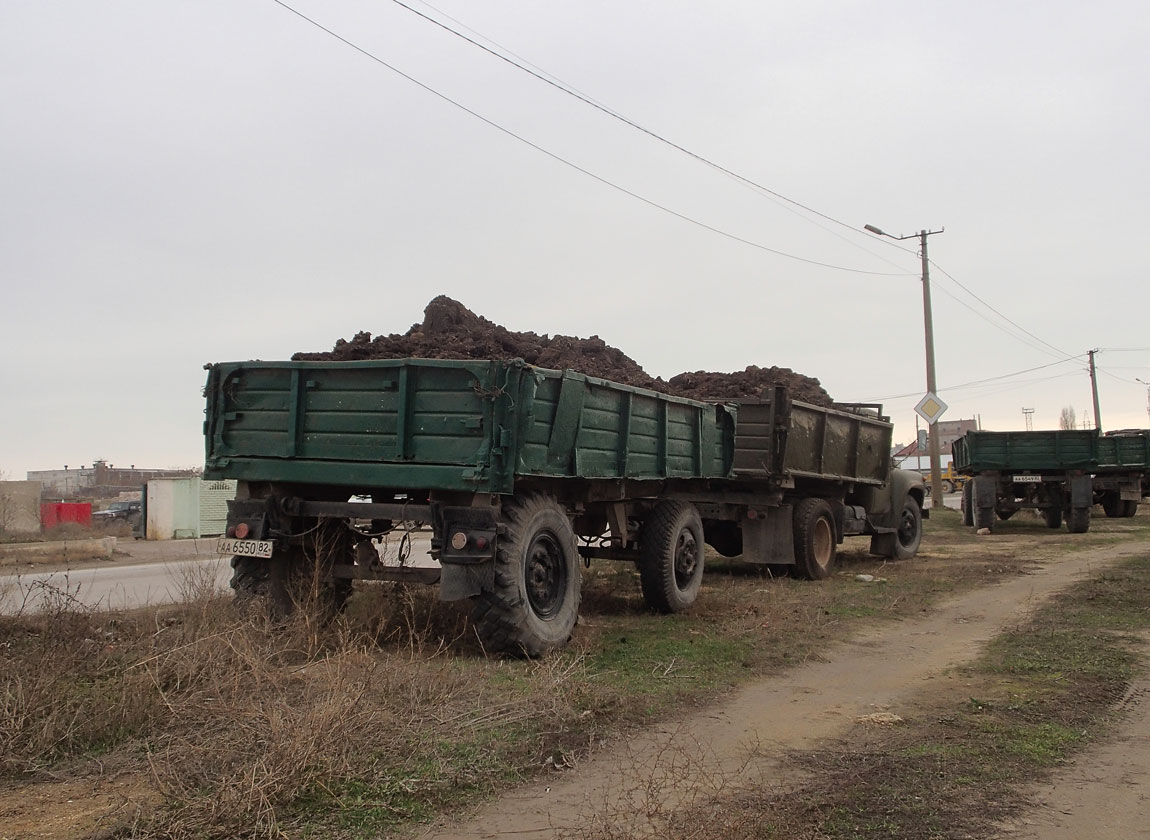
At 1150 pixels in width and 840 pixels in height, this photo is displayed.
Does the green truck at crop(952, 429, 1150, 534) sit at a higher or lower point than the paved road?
higher

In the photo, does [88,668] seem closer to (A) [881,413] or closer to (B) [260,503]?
(B) [260,503]

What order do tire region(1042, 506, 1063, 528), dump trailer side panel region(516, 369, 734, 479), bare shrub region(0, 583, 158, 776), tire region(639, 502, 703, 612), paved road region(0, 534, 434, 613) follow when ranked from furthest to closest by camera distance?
1. tire region(1042, 506, 1063, 528)
2. tire region(639, 502, 703, 612)
3. paved road region(0, 534, 434, 613)
4. dump trailer side panel region(516, 369, 734, 479)
5. bare shrub region(0, 583, 158, 776)

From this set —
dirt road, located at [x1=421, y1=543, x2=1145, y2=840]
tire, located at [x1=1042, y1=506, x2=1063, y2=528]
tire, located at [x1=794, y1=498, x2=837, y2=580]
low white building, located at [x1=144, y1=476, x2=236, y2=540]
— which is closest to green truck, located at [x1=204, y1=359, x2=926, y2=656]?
dirt road, located at [x1=421, y1=543, x2=1145, y2=840]

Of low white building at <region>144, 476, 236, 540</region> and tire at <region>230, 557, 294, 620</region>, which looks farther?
low white building at <region>144, 476, 236, 540</region>

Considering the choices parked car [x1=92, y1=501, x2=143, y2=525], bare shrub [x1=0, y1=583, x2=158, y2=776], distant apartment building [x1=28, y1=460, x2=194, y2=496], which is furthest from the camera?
distant apartment building [x1=28, y1=460, x2=194, y2=496]

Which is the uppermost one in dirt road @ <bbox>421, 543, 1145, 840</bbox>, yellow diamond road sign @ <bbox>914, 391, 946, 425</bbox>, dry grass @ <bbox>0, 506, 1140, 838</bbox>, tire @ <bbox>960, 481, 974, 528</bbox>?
yellow diamond road sign @ <bbox>914, 391, 946, 425</bbox>

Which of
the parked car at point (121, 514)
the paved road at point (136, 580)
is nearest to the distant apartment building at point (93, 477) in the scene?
the parked car at point (121, 514)

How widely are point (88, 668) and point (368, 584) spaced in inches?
128

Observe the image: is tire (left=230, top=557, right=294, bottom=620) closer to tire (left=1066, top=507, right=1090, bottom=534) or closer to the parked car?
tire (left=1066, top=507, right=1090, bottom=534)

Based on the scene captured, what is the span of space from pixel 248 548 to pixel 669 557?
408 cm

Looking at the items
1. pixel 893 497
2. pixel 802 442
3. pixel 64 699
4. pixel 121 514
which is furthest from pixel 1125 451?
pixel 121 514

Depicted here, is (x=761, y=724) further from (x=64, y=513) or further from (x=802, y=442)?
(x=64, y=513)

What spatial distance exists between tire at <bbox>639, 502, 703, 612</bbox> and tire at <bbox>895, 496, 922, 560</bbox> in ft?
24.3

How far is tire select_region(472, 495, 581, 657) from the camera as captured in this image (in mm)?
6816
